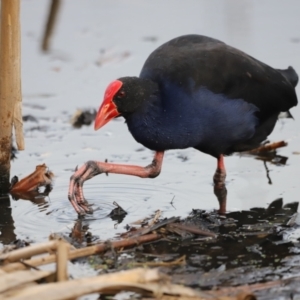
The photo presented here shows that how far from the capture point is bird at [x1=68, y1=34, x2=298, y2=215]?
5.62 meters

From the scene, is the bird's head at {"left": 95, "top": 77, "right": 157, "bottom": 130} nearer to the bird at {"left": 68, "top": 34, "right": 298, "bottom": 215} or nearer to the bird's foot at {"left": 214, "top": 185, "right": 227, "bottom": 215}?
the bird at {"left": 68, "top": 34, "right": 298, "bottom": 215}

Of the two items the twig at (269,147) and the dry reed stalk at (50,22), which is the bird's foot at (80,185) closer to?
the twig at (269,147)

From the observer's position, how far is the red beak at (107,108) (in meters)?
5.57

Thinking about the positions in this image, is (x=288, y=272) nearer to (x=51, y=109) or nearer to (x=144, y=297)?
(x=144, y=297)

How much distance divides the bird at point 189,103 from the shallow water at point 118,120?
0.23 m

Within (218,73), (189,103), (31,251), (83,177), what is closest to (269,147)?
(218,73)

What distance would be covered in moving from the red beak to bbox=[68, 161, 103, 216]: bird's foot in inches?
10.2

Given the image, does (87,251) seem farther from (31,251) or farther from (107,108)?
(107,108)

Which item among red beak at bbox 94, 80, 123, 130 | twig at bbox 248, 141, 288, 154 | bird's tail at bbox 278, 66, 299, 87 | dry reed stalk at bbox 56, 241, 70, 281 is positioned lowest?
dry reed stalk at bbox 56, 241, 70, 281

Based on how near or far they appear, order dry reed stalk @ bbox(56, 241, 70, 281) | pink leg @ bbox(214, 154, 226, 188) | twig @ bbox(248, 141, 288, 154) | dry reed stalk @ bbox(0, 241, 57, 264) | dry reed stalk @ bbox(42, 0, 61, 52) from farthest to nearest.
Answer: dry reed stalk @ bbox(42, 0, 61, 52) → twig @ bbox(248, 141, 288, 154) → pink leg @ bbox(214, 154, 226, 188) → dry reed stalk @ bbox(0, 241, 57, 264) → dry reed stalk @ bbox(56, 241, 70, 281)

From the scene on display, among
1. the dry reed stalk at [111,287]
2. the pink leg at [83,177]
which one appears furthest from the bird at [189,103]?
the dry reed stalk at [111,287]

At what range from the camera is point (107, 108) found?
18.3 feet

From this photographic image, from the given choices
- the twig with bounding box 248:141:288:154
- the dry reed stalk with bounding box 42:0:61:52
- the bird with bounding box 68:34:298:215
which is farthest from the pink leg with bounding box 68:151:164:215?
the dry reed stalk with bounding box 42:0:61:52

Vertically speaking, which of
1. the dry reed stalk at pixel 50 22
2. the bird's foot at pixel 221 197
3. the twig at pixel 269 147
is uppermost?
the dry reed stalk at pixel 50 22
